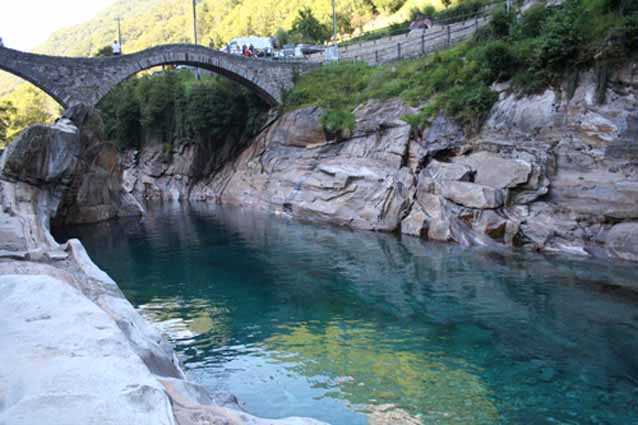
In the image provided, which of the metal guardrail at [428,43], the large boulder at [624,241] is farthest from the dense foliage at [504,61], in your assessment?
the large boulder at [624,241]

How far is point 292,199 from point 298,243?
8.05 metres

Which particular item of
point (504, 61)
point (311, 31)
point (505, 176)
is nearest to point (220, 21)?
point (311, 31)

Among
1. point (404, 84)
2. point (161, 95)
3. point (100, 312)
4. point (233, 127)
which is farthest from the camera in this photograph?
point (161, 95)

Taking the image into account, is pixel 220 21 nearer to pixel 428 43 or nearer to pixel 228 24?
pixel 228 24

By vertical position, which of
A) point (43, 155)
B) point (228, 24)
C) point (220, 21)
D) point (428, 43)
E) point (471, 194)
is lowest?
point (471, 194)

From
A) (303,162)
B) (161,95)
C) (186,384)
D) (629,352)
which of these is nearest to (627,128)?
(629,352)

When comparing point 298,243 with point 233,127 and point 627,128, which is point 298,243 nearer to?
point 627,128

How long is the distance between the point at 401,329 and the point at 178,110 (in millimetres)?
38919

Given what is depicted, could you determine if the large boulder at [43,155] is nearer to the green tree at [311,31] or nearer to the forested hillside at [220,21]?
the forested hillside at [220,21]

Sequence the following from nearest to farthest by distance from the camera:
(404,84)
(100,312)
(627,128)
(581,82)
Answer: (100,312) < (627,128) < (581,82) < (404,84)

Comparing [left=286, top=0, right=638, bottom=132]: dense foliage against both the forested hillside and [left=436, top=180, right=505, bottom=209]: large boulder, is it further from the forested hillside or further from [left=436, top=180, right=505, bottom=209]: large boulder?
the forested hillside

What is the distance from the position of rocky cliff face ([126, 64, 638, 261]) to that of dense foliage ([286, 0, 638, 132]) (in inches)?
23.6

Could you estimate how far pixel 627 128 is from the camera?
16.1 metres

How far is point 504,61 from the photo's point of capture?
21.0 m
